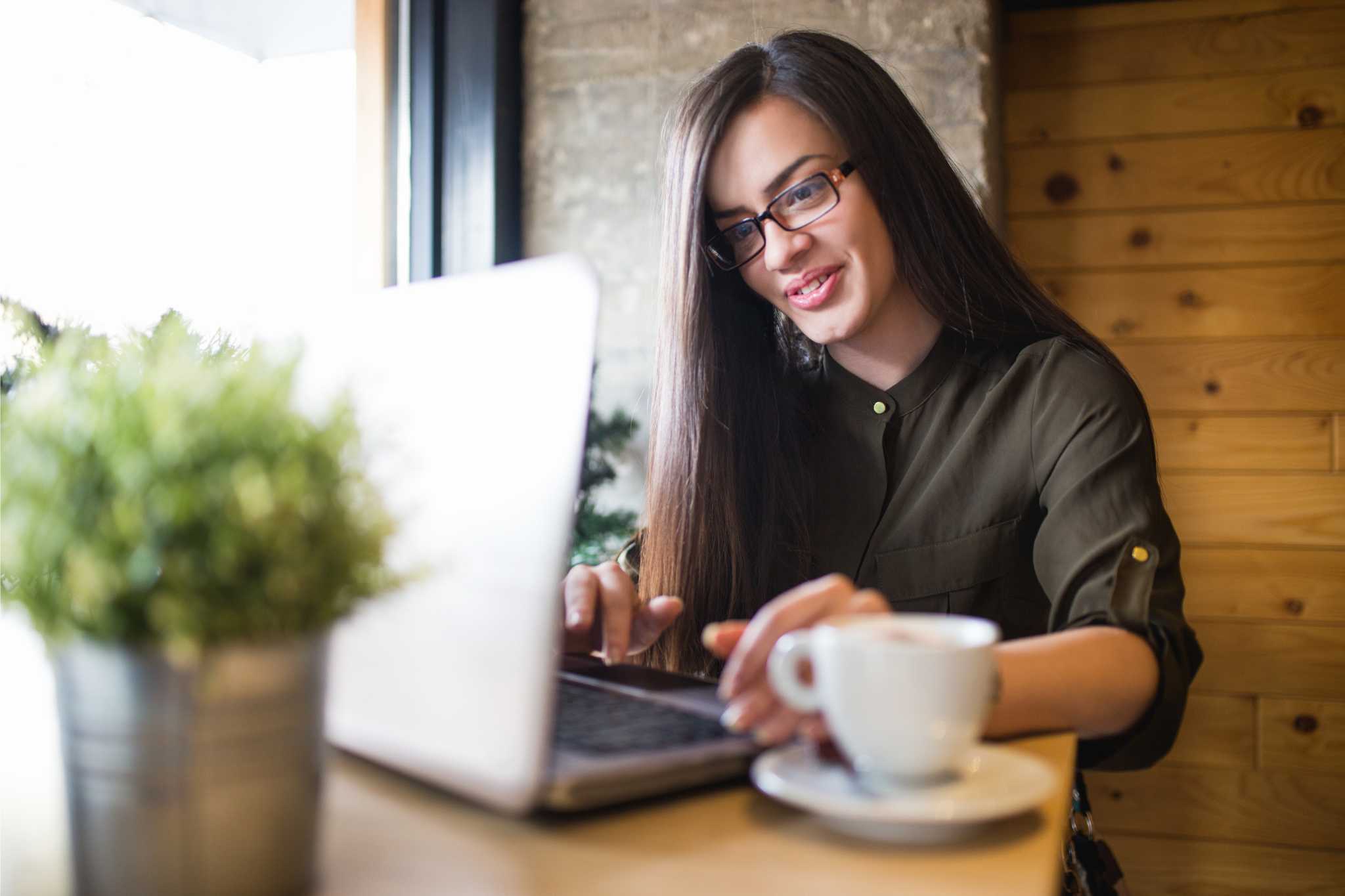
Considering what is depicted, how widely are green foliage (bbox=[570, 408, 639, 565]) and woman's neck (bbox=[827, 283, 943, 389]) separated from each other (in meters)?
0.78

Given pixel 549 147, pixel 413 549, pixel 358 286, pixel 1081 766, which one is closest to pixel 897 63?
pixel 549 147

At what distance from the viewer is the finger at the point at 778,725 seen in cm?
61

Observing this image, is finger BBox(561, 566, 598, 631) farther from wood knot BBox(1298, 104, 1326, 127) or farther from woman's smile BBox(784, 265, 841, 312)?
wood knot BBox(1298, 104, 1326, 127)

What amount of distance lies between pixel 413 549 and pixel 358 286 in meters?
1.51

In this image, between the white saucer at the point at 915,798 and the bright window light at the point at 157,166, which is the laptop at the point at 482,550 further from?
the bright window light at the point at 157,166

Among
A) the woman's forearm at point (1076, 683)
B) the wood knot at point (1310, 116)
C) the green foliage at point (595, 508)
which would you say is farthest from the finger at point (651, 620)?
the wood knot at point (1310, 116)

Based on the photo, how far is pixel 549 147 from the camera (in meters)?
2.35

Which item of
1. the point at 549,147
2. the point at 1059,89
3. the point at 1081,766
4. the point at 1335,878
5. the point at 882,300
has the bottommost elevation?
the point at 1335,878

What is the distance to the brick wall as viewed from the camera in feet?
7.35

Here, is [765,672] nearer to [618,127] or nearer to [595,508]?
[595,508]

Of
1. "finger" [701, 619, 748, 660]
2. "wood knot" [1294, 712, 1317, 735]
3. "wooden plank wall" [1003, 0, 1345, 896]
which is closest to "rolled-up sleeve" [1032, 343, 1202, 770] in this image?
"finger" [701, 619, 748, 660]

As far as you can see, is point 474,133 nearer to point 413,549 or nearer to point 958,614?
point 958,614

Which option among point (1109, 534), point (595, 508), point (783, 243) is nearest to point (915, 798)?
point (1109, 534)

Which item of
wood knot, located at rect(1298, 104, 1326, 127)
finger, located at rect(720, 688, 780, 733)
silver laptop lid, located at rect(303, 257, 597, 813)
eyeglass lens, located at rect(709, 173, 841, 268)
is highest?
wood knot, located at rect(1298, 104, 1326, 127)
